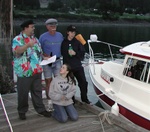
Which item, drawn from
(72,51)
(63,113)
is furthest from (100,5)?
(63,113)

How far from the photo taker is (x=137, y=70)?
659 cm

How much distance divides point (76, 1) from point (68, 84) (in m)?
105

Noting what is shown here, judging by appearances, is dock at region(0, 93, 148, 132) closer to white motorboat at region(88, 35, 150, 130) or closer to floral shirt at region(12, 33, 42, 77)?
white motorboat at region(88, 35, 150, 130)

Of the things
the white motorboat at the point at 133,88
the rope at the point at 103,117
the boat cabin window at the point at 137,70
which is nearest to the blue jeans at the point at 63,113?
the rope at the point at 103,117

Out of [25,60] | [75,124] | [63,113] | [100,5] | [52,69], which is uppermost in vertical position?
[25,60]

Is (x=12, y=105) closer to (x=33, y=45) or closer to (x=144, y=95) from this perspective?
(x=33, y=45)

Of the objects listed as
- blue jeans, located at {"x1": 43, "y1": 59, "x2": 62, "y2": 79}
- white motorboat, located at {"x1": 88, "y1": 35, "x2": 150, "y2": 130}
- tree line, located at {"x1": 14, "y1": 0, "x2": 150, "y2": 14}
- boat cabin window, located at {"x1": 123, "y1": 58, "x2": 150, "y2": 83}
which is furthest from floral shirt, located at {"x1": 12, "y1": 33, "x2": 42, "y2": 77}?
tree line, located at {"x1": 14, "y1": 0, "x2": 150, "y2": 14}

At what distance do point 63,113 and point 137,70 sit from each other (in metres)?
2.27

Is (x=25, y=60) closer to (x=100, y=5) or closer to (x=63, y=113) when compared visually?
(x=63, y=113)

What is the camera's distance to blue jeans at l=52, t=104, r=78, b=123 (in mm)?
5184

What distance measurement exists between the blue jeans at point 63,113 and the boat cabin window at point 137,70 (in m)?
1.92

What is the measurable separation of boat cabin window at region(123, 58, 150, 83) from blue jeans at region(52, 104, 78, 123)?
1.92 meters

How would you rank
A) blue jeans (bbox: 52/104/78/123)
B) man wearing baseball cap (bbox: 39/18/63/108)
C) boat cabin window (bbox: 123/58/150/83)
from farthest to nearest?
boat cabin window (bbox: 123/58/150/83), man wearing baseball cap (bbox: 39/18/63/108), blue jeans (bbox: 52/104/78/123)

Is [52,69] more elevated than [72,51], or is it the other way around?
[72,51]
